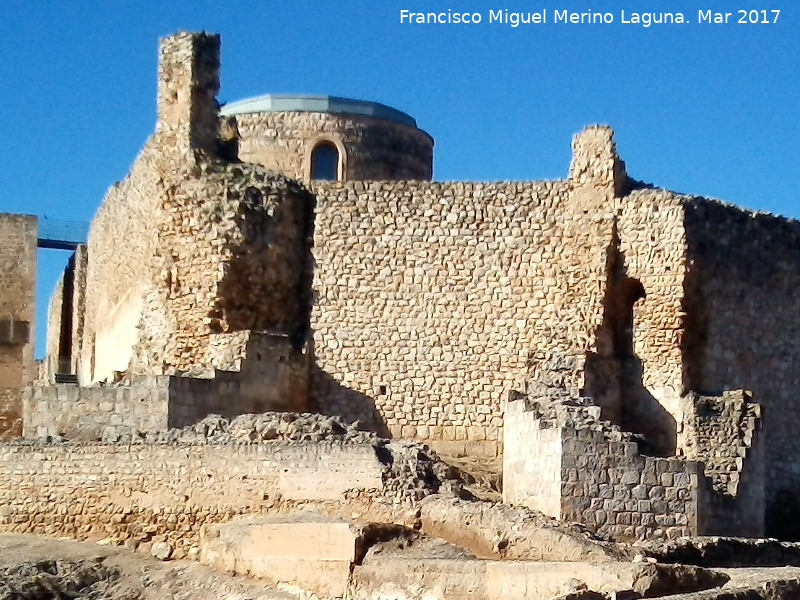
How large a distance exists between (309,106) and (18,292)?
7164mm

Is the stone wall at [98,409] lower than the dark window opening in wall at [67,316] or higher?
lower

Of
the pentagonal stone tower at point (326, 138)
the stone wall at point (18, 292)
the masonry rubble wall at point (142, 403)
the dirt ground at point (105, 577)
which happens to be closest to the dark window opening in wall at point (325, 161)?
the pentagonal stone tower at point (326, 138)

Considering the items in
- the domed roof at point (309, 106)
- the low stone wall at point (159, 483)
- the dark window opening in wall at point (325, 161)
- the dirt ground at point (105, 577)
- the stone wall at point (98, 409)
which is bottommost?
the dirt ground at point (105, 577)

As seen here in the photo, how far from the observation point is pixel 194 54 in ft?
71.1

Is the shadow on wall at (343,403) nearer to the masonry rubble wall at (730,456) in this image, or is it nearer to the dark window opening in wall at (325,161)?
the masonry rubble wall at (730,456)

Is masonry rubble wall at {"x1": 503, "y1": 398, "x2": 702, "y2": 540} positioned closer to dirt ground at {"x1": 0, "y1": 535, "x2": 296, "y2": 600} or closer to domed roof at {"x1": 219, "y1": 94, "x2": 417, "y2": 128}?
dirt ground at {"x1": 0, "y1": 535, "x2": 296, "y2": 600}

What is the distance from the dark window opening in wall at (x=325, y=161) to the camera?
2444 centimetres

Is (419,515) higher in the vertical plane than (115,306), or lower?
lower

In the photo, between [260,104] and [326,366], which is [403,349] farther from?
[260,104]

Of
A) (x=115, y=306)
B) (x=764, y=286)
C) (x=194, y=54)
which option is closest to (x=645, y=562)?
(x=764, y=286)

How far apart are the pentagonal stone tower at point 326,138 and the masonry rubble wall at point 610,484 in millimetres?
7848

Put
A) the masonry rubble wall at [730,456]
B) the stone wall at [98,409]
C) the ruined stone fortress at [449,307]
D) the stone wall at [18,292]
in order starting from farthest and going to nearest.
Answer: the stone wall at [18,292] < the ruined stone fortress at [449,307] < the stone wall at [98,409] < the masonry rubble wall at [730,456]

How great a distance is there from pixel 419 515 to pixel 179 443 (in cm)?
279

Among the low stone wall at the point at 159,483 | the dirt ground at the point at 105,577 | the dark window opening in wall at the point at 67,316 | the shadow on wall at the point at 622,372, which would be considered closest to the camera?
the dirt ground at the point at 105,577
